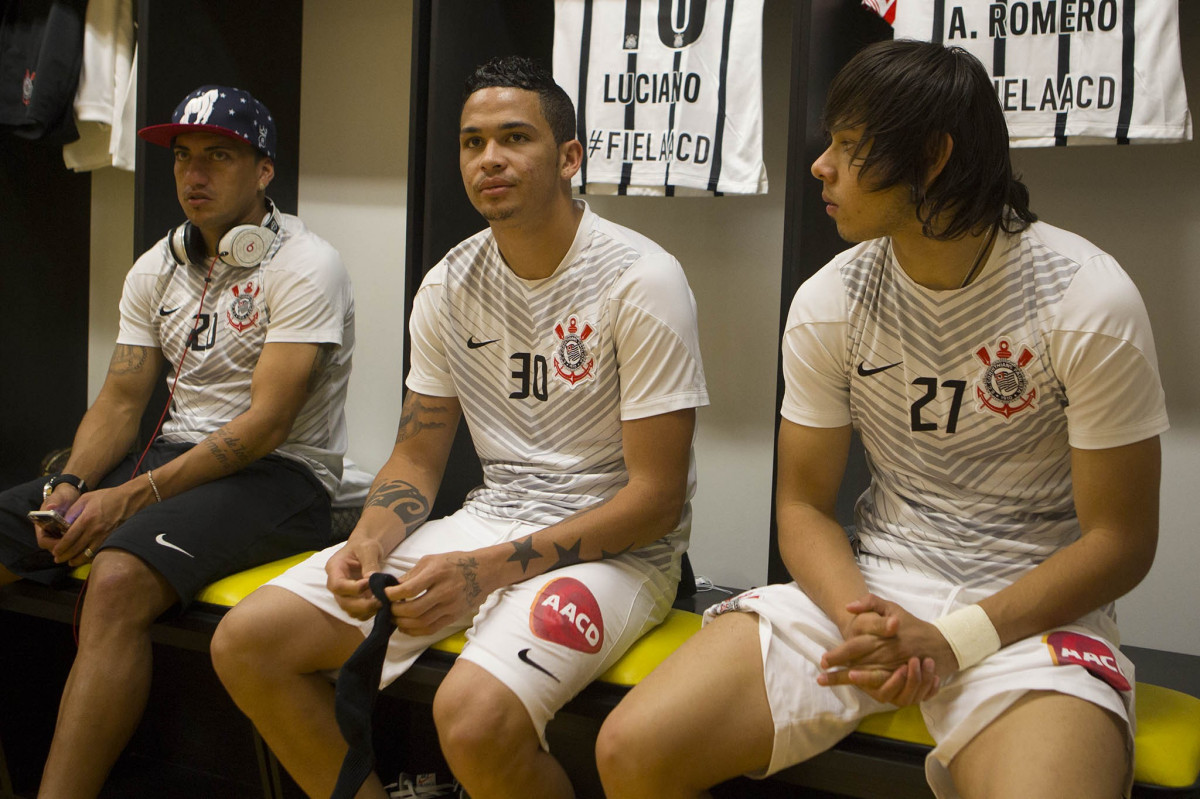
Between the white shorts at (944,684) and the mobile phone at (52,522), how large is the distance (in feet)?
4.60

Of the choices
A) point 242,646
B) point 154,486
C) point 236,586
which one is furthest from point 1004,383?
point 154,486

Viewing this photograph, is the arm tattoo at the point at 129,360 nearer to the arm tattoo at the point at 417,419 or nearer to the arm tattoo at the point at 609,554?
the arm tattoo at the point at 417,419

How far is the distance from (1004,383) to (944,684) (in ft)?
1.46

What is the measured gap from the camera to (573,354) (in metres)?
1.80

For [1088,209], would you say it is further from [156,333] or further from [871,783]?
[156,333]

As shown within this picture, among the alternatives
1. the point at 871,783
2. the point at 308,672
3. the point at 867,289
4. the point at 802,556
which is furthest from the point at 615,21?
the point at 871,783

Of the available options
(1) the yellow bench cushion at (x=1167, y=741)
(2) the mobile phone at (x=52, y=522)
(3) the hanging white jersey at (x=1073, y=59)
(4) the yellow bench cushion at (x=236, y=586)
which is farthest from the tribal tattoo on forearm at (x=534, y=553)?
(3) the hanging white jersey at (x=1073, y=59)

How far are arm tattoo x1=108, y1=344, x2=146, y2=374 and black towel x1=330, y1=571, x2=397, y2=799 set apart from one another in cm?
125

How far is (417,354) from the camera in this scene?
6.55 ft

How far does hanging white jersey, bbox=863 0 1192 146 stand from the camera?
1.82 m

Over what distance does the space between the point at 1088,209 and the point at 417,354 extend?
150cm

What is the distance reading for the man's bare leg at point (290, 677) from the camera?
1657 mm

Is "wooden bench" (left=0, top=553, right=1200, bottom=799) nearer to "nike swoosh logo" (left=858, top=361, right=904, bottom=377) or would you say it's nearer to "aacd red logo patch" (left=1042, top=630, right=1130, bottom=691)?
"aacd red logo patch" (left=1042, top=630, right=1130, bottom=691)

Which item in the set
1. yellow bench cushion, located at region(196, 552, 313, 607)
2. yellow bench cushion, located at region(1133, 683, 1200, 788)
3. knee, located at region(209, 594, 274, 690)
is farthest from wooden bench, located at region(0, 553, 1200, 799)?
yellow bench cushion, located at region(196, 552, 313, 607)
